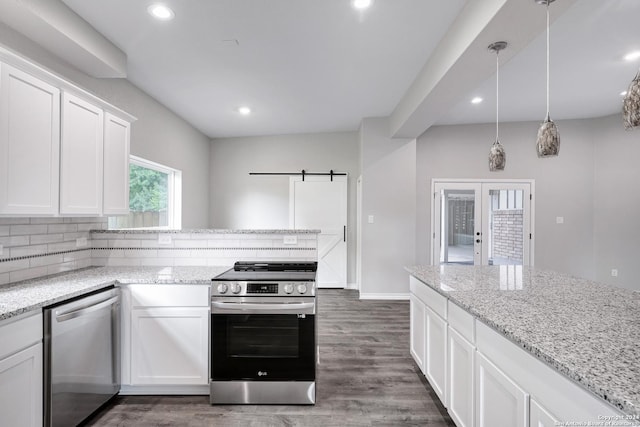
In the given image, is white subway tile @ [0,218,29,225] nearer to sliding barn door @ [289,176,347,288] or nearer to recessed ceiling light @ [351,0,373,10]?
recessed ceiling light @ [351,0,373,10]

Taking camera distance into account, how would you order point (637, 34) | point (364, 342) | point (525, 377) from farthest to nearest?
1. point (364, 342)
2. point (637, 34)
3. point (525, 377)

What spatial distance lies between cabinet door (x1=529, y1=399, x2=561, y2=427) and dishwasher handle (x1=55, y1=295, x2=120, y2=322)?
2256mm

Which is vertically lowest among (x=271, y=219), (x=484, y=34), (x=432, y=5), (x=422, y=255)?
(x=422, y=255)

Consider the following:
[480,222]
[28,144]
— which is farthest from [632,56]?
[28,144]

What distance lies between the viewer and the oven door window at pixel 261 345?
2.11 m

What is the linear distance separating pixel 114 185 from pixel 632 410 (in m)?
3.00

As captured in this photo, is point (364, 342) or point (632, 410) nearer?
point (632, 410)

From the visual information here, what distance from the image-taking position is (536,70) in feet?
10.8

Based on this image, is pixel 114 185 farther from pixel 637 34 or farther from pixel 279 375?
pixel 637 34

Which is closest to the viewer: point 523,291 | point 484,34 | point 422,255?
point 523,291

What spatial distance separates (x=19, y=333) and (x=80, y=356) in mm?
450

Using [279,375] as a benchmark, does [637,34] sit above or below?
above

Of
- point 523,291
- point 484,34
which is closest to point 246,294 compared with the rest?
point 523,291

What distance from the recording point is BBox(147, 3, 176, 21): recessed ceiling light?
7.14 ft
